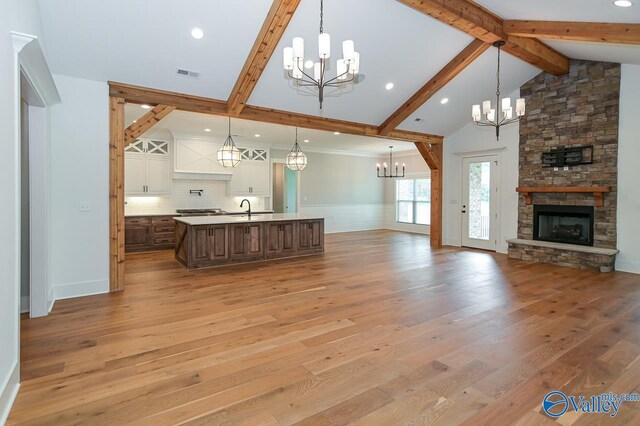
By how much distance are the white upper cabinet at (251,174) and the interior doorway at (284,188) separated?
4.48ft

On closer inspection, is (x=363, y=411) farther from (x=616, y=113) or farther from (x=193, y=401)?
(x=616, y=113)

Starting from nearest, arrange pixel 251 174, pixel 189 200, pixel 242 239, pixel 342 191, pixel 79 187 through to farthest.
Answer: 1. pixel 79 187
2. pixel 242 239
3. pixel 189 200
4. pixel 251 174
5. pixel 342 191

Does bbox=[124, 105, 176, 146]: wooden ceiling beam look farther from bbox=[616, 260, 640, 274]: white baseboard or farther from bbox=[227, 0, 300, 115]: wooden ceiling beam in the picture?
bbox=[616, 260, 640, 274]: white baseboard

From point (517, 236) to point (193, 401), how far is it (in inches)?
280

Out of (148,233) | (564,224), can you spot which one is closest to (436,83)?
(564,224)

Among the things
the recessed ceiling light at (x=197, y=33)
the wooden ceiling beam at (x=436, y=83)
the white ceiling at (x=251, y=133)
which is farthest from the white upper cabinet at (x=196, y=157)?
the recessed ceiling light at (x=197, y=33)

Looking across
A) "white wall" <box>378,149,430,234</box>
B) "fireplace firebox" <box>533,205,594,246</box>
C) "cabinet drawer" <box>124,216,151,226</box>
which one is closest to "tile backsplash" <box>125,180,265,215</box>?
"cabinet drawer" <box>124,216,151,226</box>

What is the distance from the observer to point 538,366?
8.45 ft

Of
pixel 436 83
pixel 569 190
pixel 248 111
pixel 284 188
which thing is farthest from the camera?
pixel 284 188

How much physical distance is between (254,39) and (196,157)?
4.80m

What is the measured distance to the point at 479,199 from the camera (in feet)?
26.5

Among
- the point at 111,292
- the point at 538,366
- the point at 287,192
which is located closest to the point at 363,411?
the point at 538,366

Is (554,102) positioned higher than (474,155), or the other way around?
(554,102)

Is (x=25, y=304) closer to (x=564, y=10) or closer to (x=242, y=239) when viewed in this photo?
(x=242, y=239)
